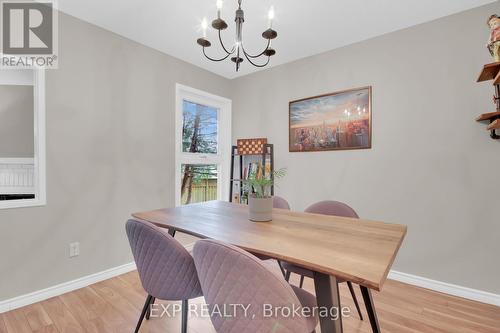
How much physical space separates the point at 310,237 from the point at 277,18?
76.9 inches

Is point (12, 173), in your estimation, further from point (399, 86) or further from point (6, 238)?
point (399, 86)

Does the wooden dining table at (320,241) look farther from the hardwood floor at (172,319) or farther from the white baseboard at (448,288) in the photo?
Answer: the white baseboard at (448,288)

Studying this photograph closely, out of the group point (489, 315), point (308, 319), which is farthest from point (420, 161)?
point (308, 319)

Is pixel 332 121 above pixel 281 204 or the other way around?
above

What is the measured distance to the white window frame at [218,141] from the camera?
292 cm

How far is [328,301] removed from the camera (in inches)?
34.2

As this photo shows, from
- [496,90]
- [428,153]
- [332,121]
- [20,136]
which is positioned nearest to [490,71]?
[496,90]

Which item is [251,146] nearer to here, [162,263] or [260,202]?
[260,202]

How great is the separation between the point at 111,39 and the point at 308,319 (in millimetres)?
2842

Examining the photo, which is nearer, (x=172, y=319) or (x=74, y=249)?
(x=172, y=319)

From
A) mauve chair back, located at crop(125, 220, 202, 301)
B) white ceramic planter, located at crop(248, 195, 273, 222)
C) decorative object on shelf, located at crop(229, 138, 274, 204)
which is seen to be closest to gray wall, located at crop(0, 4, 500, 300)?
decorative object on shelf, located at crop(229, 138, 274, 204)

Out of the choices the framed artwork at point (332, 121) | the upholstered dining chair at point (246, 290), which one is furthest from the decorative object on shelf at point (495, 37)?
the upholstered dining chair at point (246, 290)

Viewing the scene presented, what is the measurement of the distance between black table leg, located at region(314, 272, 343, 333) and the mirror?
2235mm

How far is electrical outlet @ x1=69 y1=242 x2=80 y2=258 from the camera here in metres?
2.08
